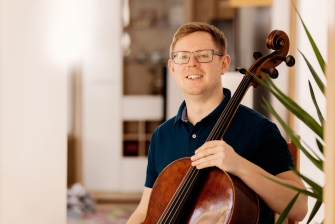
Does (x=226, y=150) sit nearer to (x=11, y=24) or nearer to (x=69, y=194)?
(x=11, y=24)

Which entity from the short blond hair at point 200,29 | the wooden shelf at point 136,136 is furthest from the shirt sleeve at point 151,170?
the wooden shelf at point 136,136

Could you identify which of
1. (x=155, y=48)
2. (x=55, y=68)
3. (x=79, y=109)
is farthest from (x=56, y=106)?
(x=155, y=48)

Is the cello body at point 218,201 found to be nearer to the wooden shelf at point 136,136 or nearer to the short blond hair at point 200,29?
the short blond hair at point 200,29

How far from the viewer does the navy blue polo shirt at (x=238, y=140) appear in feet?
4.74

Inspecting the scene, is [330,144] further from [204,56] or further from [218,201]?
[204,56]

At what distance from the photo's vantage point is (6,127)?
1515 mm

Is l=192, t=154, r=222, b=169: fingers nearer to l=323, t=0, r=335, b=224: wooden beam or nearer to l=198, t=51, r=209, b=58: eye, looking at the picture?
l=198, t=51, r=209, b=58: eye

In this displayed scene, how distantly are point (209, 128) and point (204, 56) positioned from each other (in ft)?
0.66

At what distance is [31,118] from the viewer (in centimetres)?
157

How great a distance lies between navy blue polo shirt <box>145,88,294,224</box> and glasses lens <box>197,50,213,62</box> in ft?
0.45

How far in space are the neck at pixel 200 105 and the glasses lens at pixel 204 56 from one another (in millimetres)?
107

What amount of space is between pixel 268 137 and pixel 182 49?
1.09 ft

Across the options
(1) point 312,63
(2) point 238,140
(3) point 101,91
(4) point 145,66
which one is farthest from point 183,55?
(4) point 145,66

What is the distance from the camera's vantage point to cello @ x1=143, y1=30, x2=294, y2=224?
49.6 inches
